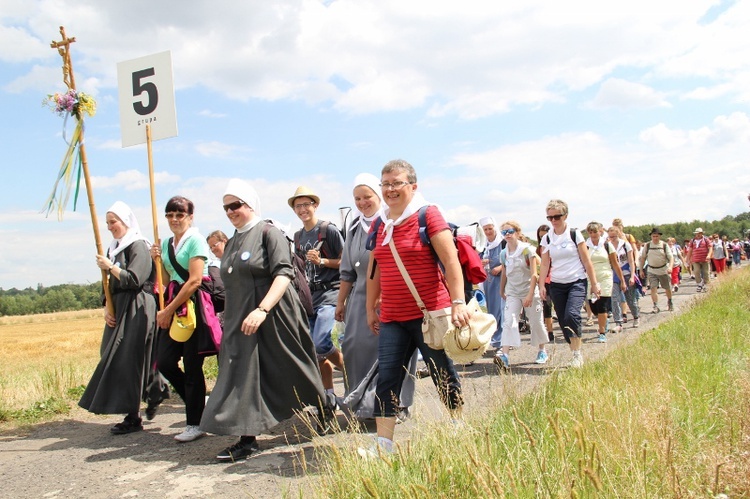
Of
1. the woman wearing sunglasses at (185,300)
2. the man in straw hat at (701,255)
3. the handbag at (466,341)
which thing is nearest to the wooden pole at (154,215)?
the woman wearing sunglasses at (185,300)

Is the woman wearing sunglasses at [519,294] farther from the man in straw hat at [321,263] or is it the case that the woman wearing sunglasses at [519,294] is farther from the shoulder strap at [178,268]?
the shoulder strap at [178,268]

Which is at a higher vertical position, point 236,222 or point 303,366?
point 236,222

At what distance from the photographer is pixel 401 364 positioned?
181 inches

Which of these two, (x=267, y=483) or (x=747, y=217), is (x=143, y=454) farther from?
(x=747, y=217)

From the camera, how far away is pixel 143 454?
17.7ft

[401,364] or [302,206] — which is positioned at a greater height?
[302,206]

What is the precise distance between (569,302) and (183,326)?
4699 millimetres

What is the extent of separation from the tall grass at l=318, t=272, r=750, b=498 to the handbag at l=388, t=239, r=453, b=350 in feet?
1.97

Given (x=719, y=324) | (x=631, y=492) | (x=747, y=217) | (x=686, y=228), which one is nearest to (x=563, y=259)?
(x=719, y=324)

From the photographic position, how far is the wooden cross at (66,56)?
642 cm

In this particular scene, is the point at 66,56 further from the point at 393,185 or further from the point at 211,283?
the point at 393,185

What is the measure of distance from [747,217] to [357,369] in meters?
133

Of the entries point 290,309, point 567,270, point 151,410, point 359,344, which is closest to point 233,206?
point 290,309

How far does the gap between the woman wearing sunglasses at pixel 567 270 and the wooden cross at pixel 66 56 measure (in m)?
5.52
